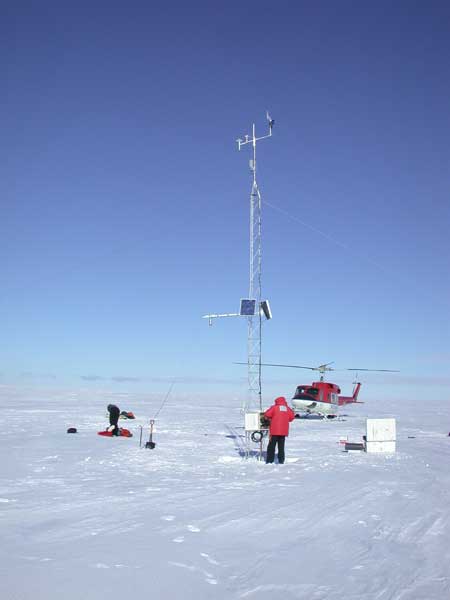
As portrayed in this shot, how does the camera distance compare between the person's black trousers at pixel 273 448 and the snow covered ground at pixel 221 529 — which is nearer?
the snow covered ground at pixel 221 529

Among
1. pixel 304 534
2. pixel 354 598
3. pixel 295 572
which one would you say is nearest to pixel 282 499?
pixel 304 534

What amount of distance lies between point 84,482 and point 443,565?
6.37 m

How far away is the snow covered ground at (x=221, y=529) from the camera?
4.47 meters

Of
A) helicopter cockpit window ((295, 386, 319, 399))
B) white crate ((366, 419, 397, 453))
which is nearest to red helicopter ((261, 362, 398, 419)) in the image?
helicopter cockpit window ((295, 386, 319, 399))

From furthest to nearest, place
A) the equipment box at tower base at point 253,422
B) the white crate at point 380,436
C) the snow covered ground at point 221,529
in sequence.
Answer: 1. the white crate at point 380,436
2. the equipment box at tower base at point 253,422
3. the snow covered ground at point 221,529

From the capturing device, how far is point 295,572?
4.80m

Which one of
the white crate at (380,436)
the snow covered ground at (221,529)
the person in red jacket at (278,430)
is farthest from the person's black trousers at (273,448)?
the white crate at (380,436)

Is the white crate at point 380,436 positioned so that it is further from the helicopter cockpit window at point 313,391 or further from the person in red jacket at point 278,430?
the helicopter cockpit window at point 313,391

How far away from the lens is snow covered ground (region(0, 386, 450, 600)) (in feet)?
14.7

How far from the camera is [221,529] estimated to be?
622cm

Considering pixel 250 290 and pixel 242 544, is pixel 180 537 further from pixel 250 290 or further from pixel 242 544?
pixel 250 290

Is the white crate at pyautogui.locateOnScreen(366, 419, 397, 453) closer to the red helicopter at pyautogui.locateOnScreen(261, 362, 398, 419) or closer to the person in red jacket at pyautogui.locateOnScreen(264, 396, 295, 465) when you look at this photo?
the person in red jacket at pyautogui.locateOnScreen(264, 396, 295, 465)

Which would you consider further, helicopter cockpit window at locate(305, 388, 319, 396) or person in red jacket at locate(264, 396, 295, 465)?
helicopter cockpit window at locate(305, 388, 319, 396)

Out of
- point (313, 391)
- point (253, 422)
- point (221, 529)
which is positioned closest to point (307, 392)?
point (313, 391)
